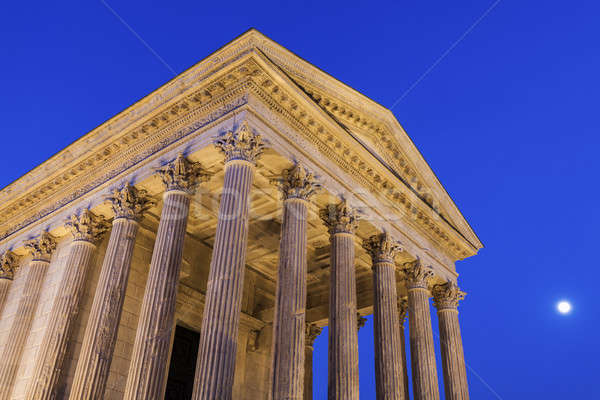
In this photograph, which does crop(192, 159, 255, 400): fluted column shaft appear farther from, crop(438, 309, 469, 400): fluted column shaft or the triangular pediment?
crop(438, 309, 469, 400): fluted column shaft

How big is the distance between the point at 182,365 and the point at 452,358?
11.6m

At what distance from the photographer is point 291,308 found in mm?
14664

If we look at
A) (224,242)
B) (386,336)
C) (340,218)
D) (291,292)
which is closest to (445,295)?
(386,336)

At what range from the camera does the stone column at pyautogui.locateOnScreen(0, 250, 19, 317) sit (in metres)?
22.0

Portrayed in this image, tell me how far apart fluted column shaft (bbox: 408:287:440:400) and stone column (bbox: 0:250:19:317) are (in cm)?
1709

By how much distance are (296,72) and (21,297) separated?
13715 millimetres

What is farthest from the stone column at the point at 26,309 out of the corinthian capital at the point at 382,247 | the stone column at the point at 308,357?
the stone column at the point at 308,357

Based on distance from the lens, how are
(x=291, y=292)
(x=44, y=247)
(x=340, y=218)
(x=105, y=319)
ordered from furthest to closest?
(x=44, y=247), (x=340, y=218), (x=105, y=319), (x=291, y=292)

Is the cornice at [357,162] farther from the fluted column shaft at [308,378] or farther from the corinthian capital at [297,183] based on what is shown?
the fluted column shaft at [308,378]

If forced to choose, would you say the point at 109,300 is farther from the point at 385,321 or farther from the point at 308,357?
the point at 308,357

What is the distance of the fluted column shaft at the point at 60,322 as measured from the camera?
16.2m

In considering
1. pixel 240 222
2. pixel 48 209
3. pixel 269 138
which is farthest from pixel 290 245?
pixel 48 209

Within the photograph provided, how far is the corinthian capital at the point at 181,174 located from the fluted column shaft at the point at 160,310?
256 mm

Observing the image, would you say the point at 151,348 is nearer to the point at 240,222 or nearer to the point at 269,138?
the point at 240,222
